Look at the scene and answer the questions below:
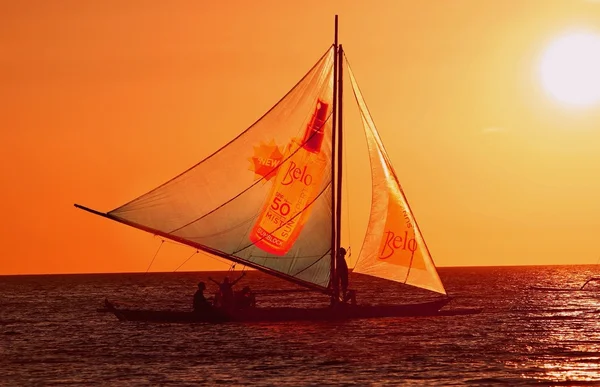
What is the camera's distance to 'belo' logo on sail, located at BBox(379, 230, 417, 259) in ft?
169

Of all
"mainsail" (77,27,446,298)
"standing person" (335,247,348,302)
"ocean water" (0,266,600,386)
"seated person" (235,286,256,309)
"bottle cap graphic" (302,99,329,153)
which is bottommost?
"ocean water" (0,266,600,386)

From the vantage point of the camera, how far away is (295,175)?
5253 cm

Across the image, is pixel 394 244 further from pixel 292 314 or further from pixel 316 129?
pixel 316 129

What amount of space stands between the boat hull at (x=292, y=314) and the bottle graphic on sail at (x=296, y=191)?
9.77 ft

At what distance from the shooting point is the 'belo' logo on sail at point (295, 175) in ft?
172

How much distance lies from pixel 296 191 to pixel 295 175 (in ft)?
2.34

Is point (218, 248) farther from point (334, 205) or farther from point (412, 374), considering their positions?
point (412, 374)

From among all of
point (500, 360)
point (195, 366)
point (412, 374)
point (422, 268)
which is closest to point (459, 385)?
point (412, 374)

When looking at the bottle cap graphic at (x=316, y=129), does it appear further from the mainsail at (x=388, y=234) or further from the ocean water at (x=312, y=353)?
the ocean water at (x=312, y=353)

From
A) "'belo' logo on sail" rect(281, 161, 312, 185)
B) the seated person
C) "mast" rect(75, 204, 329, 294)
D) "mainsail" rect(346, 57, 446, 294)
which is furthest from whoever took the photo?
the seated person

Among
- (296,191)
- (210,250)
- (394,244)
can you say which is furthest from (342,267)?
(210,250)

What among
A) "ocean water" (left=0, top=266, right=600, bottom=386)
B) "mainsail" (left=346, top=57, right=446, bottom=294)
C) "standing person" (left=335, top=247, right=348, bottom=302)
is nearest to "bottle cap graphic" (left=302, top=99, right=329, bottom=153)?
"mainsail" (left=346, top=57, right=446, bottom=294)

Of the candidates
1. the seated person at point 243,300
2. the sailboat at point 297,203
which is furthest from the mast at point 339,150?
the seated person at point 243,300

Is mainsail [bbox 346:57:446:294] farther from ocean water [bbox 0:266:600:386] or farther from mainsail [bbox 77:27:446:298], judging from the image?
ocean water [bbox 0:266:600:386]
